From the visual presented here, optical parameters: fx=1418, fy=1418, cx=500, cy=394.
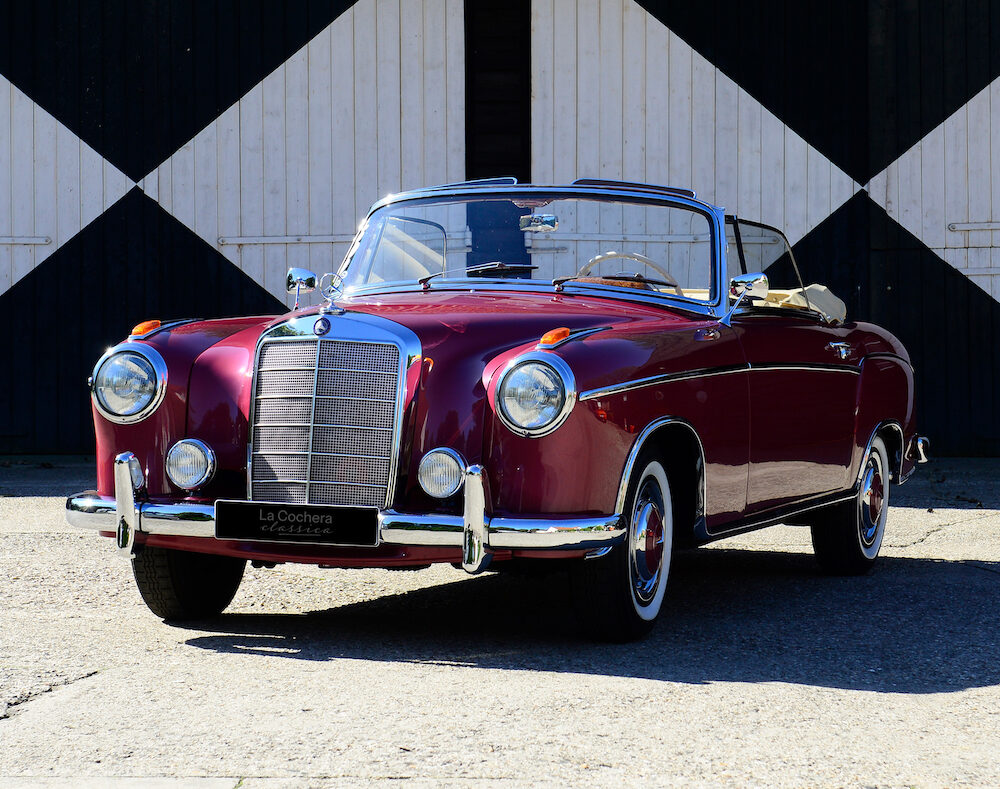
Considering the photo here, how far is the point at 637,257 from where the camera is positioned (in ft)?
18.4

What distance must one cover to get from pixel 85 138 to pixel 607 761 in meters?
10.0

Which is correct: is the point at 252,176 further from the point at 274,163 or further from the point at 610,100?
the point at 610,100

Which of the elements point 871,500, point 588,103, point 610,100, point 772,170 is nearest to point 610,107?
point 610,100

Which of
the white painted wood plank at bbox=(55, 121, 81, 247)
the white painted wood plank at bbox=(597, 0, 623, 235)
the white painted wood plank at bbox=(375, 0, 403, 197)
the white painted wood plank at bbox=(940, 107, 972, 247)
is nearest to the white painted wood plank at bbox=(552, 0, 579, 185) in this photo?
the white painted wood plank at bbox=(597, 0, 623, 235)

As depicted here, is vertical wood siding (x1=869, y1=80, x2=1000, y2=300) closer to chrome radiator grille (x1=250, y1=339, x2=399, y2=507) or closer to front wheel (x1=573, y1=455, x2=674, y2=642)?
front wheel (x1=573, y1=455, x2=674, y2=642)

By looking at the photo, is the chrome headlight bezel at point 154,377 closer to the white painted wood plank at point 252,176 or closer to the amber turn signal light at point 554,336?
the amber turn signal light at point 554,336

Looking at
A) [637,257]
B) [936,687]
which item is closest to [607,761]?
[936,687]

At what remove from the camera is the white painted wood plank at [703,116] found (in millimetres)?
11648

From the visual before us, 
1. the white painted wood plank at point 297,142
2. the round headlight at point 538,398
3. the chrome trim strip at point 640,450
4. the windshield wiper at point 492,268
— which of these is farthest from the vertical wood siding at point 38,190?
the round headlight at point 538,398

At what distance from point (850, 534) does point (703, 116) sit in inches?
241

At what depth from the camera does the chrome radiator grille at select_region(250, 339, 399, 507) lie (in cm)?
436

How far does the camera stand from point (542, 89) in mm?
11734

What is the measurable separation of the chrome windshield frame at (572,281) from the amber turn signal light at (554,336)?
87 cm

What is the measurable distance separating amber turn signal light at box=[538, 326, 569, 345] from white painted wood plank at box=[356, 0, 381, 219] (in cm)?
772
